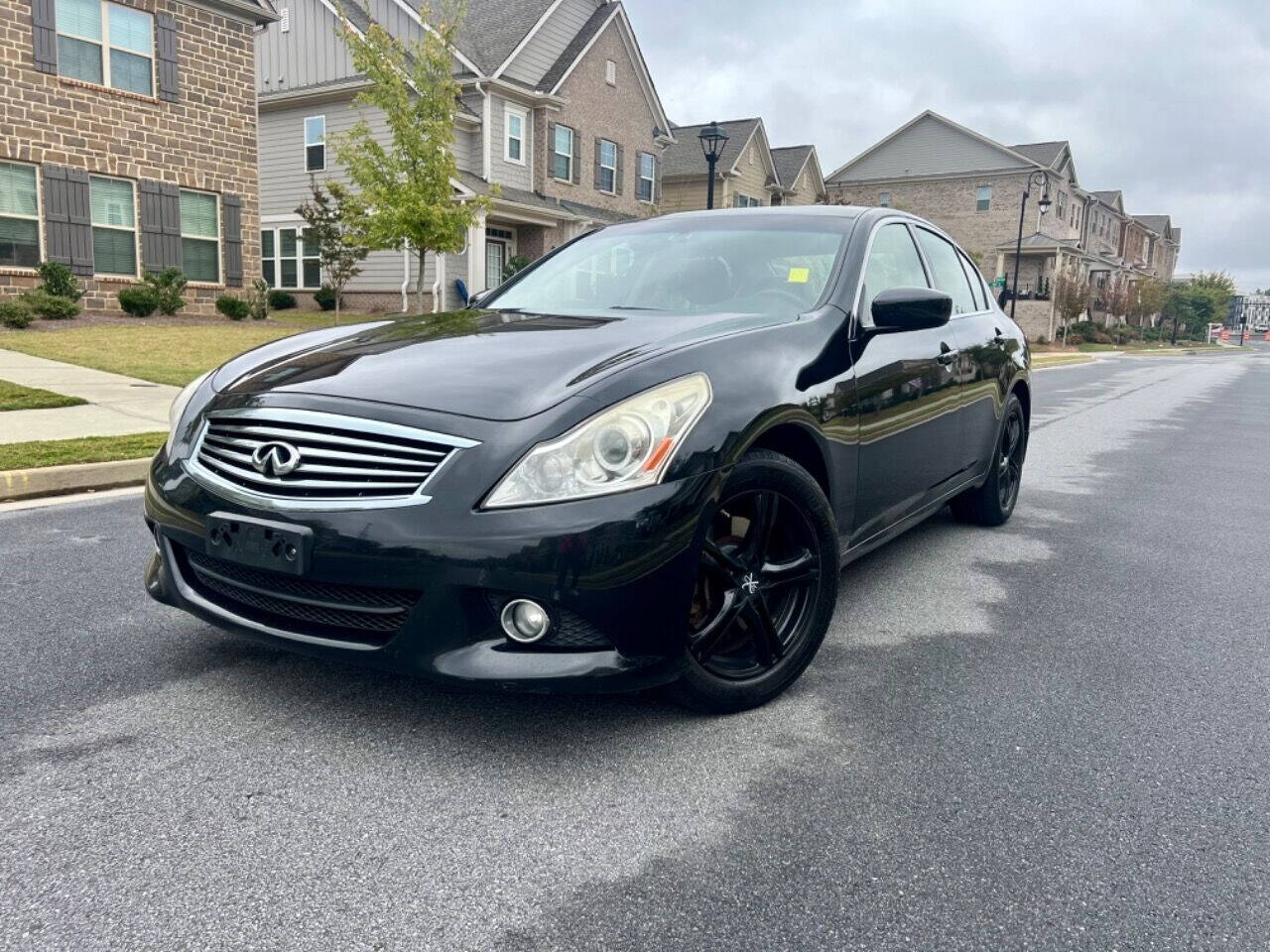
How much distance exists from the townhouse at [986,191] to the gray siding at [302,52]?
2885 cm

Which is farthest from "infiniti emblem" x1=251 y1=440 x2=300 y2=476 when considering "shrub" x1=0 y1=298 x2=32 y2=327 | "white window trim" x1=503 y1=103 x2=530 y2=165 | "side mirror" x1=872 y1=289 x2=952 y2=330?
"white window trim" x1=503 y1=103 x2=530 y2=165

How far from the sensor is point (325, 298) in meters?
25.4

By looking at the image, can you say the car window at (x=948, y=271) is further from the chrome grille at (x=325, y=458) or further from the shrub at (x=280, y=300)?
the shrub at (x=280, y=300)

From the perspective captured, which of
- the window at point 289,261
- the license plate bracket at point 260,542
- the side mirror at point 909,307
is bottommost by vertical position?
the license plate bracket at point 260,542

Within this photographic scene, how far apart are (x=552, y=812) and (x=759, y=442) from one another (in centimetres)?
124

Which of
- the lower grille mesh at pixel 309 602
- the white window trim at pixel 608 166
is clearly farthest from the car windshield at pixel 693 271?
the white window trim at pixel 608 166

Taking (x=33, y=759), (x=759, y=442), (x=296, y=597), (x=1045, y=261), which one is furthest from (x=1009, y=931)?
(x=1045, y=261)

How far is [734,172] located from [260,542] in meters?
35.6

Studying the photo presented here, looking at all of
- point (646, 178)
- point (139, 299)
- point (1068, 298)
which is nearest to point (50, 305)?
point (139, 299)

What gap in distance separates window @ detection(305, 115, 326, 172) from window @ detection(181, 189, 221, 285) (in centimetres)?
684

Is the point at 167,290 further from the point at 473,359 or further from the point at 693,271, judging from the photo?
→ the point at 473,359

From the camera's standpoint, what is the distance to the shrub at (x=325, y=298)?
2519 centimetres

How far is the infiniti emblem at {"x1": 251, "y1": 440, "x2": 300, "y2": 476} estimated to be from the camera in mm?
2658

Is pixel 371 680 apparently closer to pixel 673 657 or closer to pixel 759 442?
pixel 673 657
